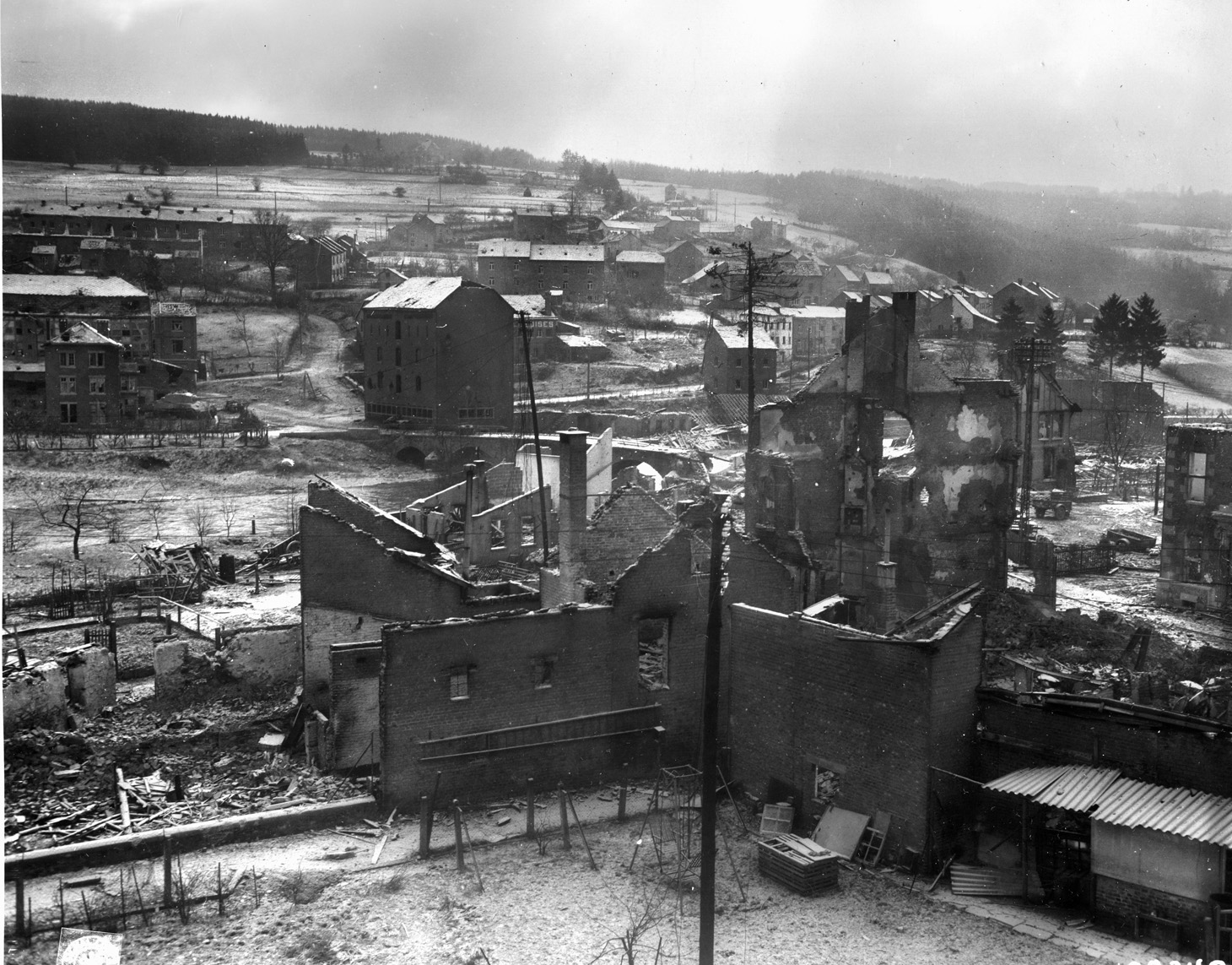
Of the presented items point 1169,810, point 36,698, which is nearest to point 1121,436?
point 1169,810

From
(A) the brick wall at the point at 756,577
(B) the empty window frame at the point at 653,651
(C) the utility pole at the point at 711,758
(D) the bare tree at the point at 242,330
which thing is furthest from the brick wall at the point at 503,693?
(D) the bare tree at the point at 242,330

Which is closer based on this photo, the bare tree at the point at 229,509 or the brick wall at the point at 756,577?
the brick wall at the point at 756,577

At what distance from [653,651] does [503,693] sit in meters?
4.67

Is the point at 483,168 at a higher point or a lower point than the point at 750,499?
higher

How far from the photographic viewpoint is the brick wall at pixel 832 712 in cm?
1542

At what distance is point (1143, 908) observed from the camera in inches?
535

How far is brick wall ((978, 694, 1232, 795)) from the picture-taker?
1353 cm

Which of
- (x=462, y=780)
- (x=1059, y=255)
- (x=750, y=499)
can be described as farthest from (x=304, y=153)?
(x=462, y=780)

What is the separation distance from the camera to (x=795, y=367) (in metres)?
64.8

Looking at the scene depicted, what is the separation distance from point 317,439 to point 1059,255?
46.2m

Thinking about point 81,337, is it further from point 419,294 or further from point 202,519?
point 202,519

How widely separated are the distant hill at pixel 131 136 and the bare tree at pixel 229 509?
660 inches

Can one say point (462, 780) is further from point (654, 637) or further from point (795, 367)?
point (795, 367)

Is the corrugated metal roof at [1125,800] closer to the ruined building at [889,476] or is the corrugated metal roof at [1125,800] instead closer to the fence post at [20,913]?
the ruined building at [889,476]
